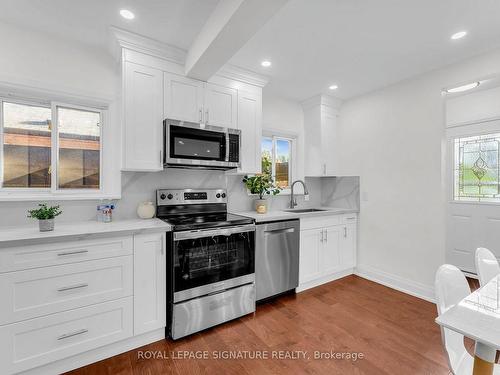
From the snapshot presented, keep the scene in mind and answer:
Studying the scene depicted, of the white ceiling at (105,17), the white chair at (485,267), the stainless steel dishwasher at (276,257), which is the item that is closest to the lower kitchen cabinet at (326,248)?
the stainless steel dishwasher at (276,257)

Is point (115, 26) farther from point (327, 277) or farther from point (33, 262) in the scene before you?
point (327, 277)

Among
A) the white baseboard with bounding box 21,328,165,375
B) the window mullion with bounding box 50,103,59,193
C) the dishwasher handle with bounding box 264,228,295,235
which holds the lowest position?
the white baseboard with bounding box 21,328,165,375

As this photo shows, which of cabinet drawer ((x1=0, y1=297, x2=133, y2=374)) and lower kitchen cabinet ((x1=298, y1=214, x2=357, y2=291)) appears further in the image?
lower kitchen cabinet ((x1=298, y1=214, x2=357, y2=291))

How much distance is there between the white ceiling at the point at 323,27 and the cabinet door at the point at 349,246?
210 cm

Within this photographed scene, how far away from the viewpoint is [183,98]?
2.40 m

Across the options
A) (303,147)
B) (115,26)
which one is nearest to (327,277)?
(303,147)

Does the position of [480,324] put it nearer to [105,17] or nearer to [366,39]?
[366,39]

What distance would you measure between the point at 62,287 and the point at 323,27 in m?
2.82

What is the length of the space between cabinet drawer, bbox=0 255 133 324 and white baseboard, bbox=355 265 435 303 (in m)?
3.04

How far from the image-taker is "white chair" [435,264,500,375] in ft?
3.45

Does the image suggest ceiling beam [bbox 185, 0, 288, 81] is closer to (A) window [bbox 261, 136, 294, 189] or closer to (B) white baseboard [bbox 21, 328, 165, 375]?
(A) window [bbox 261, 136, 294, 189]

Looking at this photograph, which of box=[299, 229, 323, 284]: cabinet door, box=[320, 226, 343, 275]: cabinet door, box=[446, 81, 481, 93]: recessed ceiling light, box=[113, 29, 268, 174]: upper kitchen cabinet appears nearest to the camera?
box=[113, 29, 268, 174]: upper kitchen cabinet

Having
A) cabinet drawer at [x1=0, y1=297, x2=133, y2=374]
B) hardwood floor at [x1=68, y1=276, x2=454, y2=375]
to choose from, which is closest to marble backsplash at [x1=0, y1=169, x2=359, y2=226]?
cabinet drawer at [x1=0, y1=297, x2=133, y2=374]

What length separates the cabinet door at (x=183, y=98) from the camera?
232 centimetres
